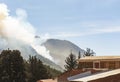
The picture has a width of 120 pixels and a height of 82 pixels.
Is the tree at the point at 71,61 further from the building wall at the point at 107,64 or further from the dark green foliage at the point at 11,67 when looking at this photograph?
the building wall at the point at 107,64

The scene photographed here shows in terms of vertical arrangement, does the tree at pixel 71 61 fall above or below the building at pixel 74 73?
above

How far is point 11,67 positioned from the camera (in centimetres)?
6656

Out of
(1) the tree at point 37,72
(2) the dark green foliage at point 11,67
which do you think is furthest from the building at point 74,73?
(1) the tree at point 37,72

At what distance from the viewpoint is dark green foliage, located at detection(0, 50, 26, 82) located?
6581cm

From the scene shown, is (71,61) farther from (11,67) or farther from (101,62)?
(101,62)

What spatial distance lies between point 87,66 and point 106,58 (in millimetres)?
4424

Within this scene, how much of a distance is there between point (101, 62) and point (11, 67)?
26.2 m

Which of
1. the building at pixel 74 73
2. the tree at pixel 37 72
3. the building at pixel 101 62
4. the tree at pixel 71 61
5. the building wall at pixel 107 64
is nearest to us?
the building wall at pixel 107 64

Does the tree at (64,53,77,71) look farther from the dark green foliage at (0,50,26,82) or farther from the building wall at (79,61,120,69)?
the building wall at (79,61,120,69)

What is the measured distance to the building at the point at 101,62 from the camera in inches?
1732

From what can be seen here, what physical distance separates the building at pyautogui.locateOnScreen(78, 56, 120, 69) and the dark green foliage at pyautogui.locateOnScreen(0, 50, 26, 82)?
2030cm

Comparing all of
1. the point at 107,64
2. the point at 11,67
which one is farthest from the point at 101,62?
the point at 11,67

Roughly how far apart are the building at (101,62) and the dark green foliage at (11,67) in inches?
799

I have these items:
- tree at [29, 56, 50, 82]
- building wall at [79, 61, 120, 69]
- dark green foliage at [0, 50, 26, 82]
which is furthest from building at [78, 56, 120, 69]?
tree at [29, 56, 50, 82]
